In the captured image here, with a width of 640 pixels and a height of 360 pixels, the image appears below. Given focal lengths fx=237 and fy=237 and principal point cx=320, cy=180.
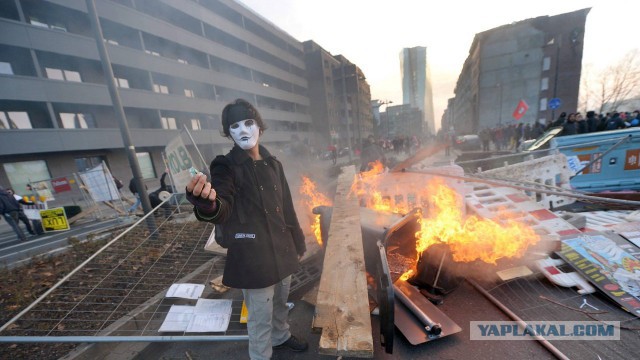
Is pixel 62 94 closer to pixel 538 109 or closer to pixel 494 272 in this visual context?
pixel 494 272

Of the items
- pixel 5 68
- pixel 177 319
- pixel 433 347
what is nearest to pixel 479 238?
pixel 433 347

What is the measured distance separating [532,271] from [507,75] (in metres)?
44.0

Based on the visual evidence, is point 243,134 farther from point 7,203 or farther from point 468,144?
point 468,144

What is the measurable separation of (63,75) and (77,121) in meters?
2.93

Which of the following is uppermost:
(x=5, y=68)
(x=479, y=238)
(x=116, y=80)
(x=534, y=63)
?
(x=534, y=63)

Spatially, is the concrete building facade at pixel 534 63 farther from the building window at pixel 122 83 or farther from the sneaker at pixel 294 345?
the building window at pixel 122 83

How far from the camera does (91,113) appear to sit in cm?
1595

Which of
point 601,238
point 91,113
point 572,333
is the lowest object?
point 572,333

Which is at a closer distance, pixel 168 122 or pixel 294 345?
pixel 294 345

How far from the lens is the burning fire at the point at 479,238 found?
3.18 metres

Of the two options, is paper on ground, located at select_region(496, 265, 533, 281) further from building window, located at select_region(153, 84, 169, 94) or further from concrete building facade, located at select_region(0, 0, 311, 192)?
building window, located at select_region(153, 84, 169, 94)

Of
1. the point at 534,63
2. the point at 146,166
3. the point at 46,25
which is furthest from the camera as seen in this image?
the point at 534,63

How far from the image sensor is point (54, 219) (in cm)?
742

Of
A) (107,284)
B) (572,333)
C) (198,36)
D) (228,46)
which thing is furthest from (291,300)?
(228,46)
